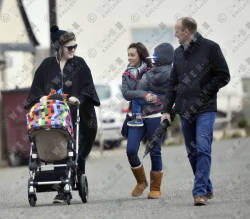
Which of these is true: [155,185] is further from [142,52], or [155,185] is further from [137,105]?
[142,52]

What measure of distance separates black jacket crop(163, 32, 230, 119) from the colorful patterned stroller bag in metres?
1.17

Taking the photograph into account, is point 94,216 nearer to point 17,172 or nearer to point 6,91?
point 17,172

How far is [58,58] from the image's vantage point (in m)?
9.45

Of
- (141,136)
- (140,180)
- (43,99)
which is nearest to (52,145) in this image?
(43,99)

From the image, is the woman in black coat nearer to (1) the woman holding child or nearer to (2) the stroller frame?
(2) the stroller frame

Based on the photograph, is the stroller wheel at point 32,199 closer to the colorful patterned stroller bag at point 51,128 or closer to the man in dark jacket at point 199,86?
the colorful patterned stroller bag at point 51,128

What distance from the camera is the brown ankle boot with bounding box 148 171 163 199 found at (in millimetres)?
9628

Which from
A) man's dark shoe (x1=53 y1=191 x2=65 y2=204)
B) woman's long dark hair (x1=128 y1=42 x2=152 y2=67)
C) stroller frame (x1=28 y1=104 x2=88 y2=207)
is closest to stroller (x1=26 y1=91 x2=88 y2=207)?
stroller frame (x1=28 y1=104 x2=88 y2=207)

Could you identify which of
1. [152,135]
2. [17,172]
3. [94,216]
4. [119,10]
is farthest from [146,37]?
[94,216]

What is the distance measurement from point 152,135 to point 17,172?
240 inches

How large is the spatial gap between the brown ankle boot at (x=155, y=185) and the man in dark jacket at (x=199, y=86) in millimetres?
969

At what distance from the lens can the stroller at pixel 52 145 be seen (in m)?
8.83

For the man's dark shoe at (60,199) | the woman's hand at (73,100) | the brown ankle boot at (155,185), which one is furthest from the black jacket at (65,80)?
the brown ankle boot at (155,185)

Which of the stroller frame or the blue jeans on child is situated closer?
the stroller frame
